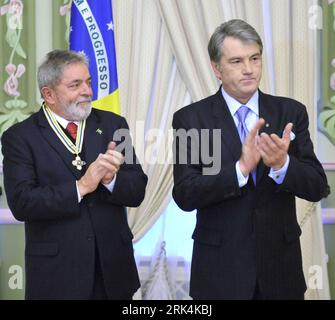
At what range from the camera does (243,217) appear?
8.01 feet

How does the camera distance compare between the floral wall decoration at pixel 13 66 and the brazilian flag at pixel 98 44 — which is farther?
the floral wall decoration at pixel 13 66

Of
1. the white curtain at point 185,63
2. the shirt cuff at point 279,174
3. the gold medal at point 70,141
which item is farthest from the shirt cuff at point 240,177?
the white curtain at point 185,63

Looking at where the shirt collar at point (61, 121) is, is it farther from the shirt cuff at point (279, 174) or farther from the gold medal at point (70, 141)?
the shirt cuff at point (279, 174)

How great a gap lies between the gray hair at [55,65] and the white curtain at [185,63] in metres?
1.75

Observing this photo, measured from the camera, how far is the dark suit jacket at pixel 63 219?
2.56 meters

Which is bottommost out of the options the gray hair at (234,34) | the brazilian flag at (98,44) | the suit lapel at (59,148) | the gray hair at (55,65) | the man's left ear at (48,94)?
the suit lapel at (59,148)

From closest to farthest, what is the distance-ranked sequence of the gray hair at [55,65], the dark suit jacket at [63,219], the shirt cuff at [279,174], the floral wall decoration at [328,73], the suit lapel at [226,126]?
the shirt cuff at [279,174] → the suit lapel at [226,126] → the dark suit jacket at [63,219] → the gray hair at [55,65] → the floral wall decoration at [328,73]

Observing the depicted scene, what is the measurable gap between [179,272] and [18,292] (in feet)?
4.00

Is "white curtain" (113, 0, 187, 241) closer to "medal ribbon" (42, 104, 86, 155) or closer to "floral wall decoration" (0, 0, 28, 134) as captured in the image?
"floral wall decoration" (0, 0, 28, 134)

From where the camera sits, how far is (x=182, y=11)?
4441 mm

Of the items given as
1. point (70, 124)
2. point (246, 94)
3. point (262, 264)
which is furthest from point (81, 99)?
point (262, 264)

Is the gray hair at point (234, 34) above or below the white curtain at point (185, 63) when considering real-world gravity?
below
